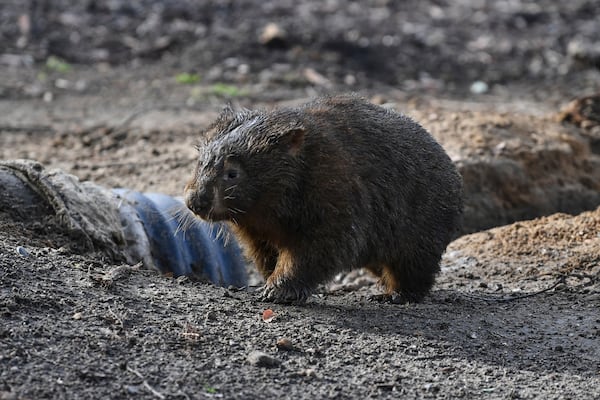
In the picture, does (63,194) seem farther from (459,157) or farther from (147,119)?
(147,119)

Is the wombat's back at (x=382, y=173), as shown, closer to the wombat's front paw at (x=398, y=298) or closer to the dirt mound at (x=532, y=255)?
the wombat's front paw at (x=398, y=298)

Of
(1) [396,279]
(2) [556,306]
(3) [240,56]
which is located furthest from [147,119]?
(2) [556,306]

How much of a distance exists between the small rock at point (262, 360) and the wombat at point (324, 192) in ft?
3.63

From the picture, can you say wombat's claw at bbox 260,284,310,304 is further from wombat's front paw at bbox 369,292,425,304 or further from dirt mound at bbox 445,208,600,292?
dirt mound at bbox 445,208,600,292

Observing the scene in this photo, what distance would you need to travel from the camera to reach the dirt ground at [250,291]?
4688 mm

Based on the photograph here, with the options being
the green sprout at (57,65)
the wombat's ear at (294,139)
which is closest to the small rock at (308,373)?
the wombat's ear at (294,139)

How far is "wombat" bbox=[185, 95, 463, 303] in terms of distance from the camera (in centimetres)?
578

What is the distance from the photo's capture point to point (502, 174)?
927 cm

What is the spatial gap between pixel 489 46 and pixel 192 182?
34.2 feet

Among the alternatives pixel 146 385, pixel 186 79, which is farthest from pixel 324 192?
pixel 186 79

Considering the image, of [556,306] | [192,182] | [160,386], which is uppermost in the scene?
[192,182]

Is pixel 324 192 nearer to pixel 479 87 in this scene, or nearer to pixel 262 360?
pixel 262 360

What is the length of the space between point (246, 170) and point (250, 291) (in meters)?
0.89

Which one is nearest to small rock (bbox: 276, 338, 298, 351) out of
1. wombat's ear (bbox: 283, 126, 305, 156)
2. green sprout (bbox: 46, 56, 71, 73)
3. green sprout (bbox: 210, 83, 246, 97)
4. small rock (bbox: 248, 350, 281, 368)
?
small rock (bbox: 248, 350, 281, 368)
